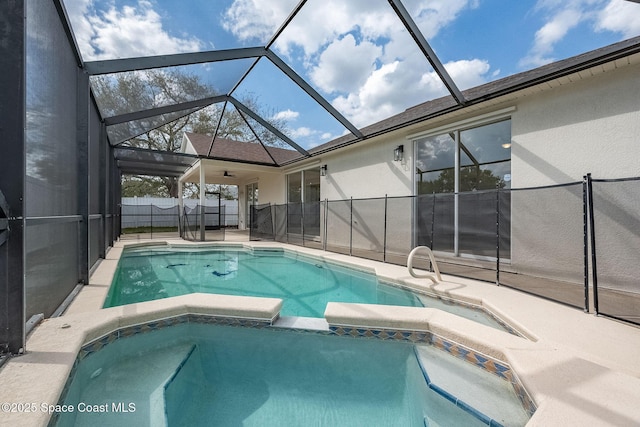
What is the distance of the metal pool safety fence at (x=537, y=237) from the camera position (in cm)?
336

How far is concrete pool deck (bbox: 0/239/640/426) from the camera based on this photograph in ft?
5.48

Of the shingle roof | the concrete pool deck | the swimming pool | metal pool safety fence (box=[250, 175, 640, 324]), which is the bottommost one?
the swimming pool

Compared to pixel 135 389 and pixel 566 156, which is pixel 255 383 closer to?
pixel 135 389

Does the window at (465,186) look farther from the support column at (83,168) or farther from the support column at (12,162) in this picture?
the support column at (83,168)

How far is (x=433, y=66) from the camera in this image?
16.3ft

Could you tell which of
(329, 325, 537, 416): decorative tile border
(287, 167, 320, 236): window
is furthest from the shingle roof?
(329, 325, 537, 416): decorative tile border

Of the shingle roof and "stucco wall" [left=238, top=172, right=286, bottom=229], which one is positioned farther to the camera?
"stucco wall" [left=238, top=172, right=286, bottom=229]

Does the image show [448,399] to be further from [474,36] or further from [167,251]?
[167,251]

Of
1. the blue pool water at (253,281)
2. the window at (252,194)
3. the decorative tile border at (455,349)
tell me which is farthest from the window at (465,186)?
the window at (252,194)

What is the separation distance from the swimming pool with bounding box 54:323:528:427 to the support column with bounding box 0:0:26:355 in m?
0.73

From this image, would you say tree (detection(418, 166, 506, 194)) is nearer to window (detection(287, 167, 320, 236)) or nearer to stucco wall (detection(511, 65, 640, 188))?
stucco wall (detection(511, 65, 640, 188))

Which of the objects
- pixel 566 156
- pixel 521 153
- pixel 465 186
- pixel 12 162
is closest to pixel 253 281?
pixel 12 162

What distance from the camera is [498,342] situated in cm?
243

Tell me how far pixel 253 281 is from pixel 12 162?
446cm
